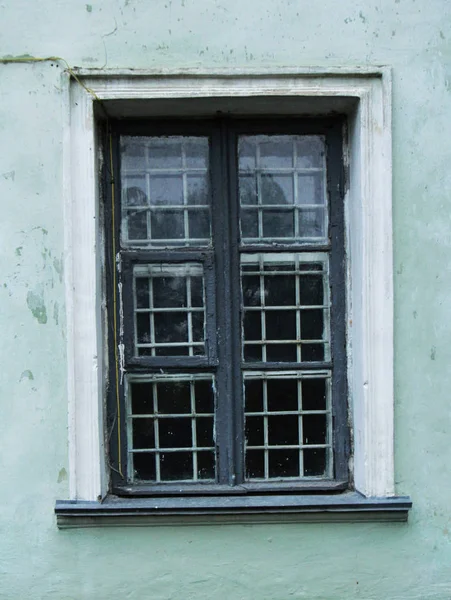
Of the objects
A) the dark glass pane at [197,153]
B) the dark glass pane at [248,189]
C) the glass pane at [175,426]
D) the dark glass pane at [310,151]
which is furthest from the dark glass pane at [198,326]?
the dark glass pane at [310,151]

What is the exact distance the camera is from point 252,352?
12.2 feet

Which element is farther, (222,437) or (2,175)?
(222,437)

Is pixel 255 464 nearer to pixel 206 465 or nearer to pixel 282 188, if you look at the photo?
pixel 206 465

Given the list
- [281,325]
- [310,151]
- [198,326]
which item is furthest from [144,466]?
[310,151]

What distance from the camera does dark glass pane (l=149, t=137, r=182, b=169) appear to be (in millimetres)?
3709

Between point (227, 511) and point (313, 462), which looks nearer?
point (227, 511)

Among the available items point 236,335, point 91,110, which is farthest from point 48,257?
point 236,335

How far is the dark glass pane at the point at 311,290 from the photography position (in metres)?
3.72

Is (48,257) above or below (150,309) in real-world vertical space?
above

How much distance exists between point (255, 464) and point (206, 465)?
0.27m

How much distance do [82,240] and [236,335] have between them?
3.17 ft

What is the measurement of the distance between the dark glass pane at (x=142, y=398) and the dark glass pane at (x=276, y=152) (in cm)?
138

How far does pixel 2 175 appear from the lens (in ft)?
11.4

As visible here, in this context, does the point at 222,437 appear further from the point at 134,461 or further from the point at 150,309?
the point at 150,309
